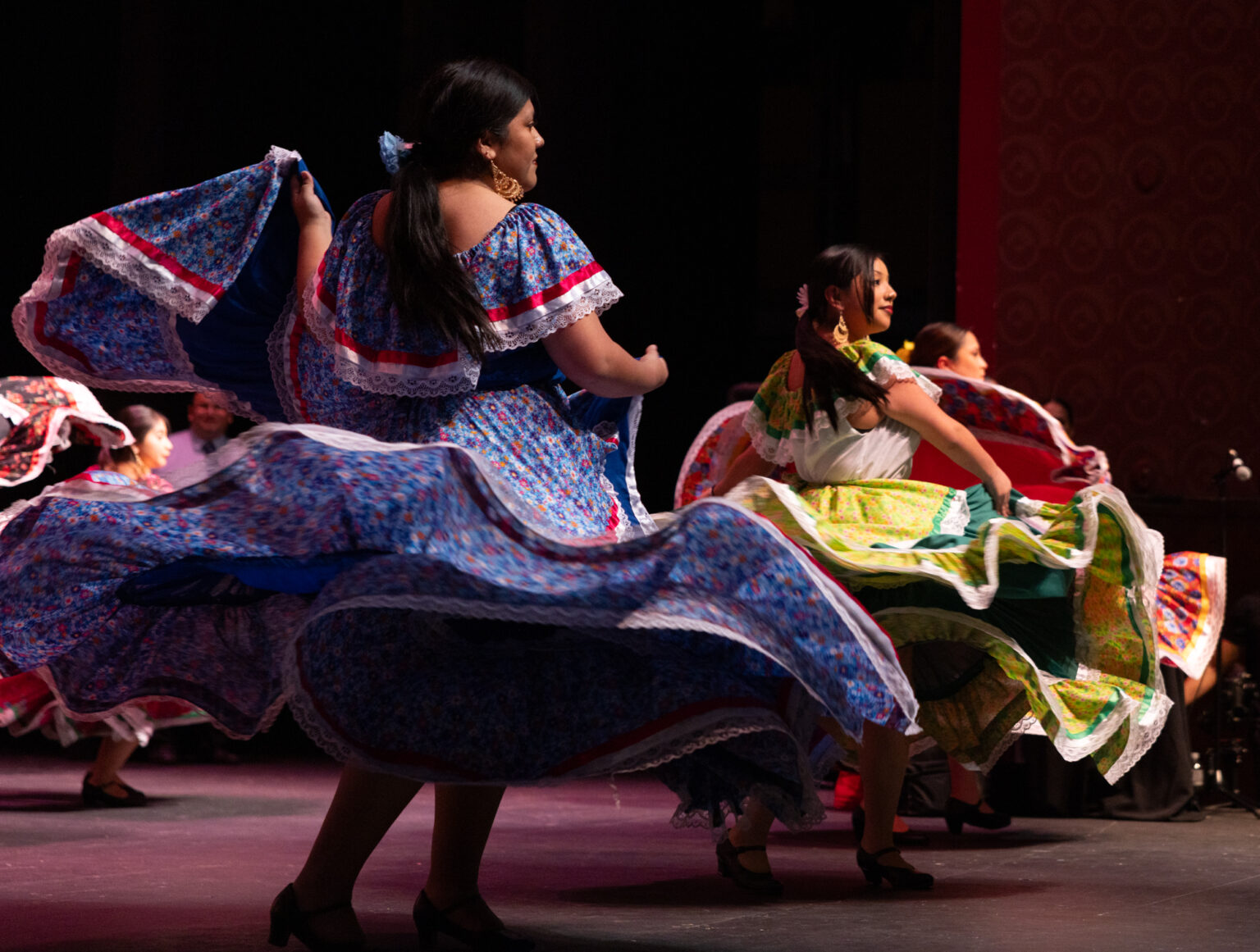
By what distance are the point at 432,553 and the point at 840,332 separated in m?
1.87

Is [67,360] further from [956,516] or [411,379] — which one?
[956,516]

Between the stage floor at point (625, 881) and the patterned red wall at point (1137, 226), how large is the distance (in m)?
1.53

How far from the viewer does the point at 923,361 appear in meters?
4.48

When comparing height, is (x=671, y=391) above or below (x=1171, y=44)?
below

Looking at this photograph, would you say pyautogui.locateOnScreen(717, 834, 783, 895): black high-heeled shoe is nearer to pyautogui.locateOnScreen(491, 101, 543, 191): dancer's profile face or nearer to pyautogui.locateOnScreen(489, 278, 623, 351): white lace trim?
pyautogui.locateOnScreen(489, 278, 623, 351): white lace trim

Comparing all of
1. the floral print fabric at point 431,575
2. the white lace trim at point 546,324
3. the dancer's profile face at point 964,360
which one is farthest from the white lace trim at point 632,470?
the dancer's profile face at point 964,360

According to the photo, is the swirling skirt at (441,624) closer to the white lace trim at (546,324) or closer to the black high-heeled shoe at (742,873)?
the white lace trim at (546,324)

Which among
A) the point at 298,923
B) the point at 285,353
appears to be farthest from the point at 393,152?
the point at 298,923

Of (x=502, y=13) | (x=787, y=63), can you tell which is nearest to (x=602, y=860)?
(x=502, y=13)

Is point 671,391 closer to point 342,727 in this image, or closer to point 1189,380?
point 1189,380

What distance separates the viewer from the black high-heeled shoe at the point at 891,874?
10.9 feet

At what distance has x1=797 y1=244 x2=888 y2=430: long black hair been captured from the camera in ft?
11.6

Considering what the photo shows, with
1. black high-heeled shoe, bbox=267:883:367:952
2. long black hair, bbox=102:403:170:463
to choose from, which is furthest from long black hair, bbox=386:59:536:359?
long black hair, bbox=102:403:170:463

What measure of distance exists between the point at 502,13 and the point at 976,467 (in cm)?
461
